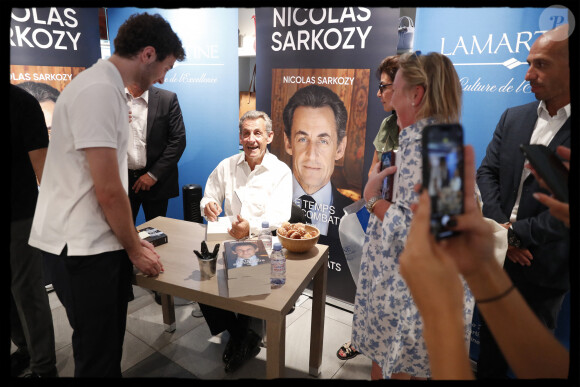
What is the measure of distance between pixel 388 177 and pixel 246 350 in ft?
3.83

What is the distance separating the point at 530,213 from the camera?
2.28ft

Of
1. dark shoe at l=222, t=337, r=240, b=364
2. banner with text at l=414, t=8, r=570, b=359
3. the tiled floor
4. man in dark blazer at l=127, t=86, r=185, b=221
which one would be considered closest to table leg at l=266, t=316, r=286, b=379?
the tiled floor

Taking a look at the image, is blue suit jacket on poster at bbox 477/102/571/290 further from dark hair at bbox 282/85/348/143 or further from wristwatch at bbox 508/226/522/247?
dark hair at bbox 282/85/348/143

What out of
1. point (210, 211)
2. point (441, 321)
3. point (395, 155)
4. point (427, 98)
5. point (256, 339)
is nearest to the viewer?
point (441, 321)

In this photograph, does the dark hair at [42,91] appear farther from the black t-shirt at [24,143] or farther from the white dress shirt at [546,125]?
the white dress shirt at [546,125]

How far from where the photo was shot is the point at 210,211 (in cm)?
199

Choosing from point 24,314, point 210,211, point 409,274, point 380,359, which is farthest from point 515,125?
point 24,314

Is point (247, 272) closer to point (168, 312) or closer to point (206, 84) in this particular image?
point (168, 312)

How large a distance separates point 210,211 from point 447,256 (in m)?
1.66

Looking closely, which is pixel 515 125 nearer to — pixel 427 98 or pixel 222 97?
pixel 427 98

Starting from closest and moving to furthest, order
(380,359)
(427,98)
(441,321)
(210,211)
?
1. (441,321)
2. (427,98)
3. (380,359)
4. (210,211)

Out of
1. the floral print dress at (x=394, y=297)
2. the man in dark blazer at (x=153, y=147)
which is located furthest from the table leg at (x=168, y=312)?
the floral print dress at (x=394, y=297)

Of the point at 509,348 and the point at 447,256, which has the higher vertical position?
the point at 447,256

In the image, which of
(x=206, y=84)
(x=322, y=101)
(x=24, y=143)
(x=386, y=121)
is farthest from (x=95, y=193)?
(x=206, y=84)
